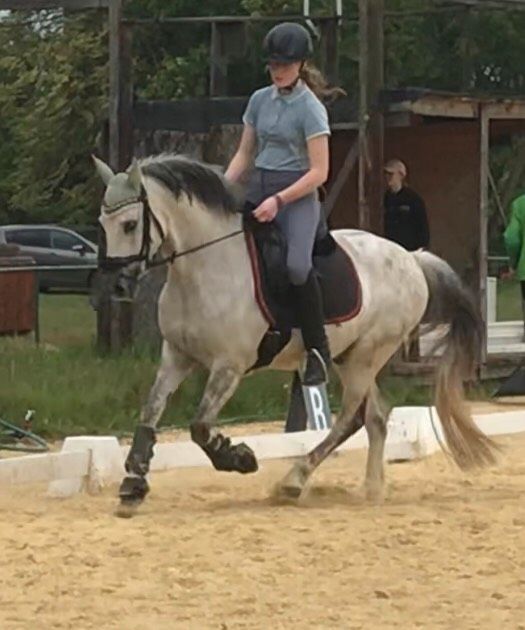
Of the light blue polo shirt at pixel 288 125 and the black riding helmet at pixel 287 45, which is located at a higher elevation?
the black riding helmet at pixel 287 45

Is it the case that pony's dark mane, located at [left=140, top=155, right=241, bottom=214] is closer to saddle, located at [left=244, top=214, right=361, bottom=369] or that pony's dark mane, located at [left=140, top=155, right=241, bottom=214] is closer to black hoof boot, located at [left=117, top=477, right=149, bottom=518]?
saddle, located at [left=244, top=214, right=361, bottom=369]

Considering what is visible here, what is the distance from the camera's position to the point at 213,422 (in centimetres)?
877

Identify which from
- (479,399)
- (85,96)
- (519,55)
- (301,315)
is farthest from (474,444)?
(519,55)

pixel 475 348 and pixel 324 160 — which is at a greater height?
pixel 324 160

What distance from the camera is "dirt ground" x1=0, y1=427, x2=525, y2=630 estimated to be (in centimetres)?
604

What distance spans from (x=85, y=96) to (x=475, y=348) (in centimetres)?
2860

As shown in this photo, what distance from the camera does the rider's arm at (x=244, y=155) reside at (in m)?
9.08

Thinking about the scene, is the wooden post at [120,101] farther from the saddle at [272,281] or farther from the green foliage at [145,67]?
the green foliage at [145,67]

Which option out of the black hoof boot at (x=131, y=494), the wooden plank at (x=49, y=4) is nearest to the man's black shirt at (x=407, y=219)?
the wooden plank at (x=49, y=4)

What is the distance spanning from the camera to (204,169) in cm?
889

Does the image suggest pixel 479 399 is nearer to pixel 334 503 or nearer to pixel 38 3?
pixel 38 3

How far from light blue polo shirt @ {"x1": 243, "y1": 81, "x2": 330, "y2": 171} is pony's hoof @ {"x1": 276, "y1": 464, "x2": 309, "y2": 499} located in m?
1.49

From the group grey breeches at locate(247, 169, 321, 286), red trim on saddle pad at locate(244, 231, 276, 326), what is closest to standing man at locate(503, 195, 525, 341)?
grey breeches at locate(247, 169, 321, 286)

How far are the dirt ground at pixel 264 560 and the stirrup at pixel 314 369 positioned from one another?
61 cm
